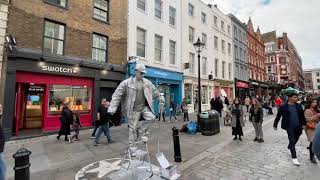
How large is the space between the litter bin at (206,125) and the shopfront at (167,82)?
6.78m

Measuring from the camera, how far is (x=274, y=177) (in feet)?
15.7

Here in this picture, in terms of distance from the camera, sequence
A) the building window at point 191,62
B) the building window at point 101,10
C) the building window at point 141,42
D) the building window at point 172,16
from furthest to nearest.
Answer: the building window at point 191,62, the building window at point 172,16, the building window at point 141,42, the building window at point 101,10

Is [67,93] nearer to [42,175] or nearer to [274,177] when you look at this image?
[42,175]

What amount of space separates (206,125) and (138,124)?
18.4 ft

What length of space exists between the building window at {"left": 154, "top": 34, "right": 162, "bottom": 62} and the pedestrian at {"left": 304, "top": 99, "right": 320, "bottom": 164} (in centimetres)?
1255

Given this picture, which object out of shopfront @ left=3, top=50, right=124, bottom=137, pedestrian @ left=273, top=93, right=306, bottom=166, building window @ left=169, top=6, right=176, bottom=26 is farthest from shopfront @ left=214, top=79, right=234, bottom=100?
pedestrian @ left=273, top=93, right=306, bottom=166

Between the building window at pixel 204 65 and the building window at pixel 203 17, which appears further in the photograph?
the building window at pixel 203 17

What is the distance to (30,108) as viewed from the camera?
11625 mm

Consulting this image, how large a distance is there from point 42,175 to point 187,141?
5.26 meters

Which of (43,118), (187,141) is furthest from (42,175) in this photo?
(43,118)

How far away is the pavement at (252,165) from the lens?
489 cm

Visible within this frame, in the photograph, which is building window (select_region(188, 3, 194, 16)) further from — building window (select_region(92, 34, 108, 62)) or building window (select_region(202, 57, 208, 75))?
building window (select_region(92, 34, 108, 62))

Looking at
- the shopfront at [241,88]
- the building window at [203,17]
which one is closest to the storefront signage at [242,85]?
the shopfront at [241,88]

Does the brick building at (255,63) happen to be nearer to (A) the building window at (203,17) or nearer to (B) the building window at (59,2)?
(A) the building window at (203,17)
